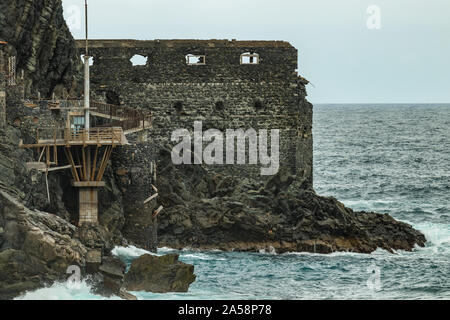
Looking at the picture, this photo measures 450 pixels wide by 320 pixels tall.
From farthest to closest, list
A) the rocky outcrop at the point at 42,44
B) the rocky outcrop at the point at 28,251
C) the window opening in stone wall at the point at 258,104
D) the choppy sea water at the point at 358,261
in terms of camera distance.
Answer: the window opening in stone wall at the point at 258,104
the rocky outcrop at the point at 42,44
the choppy sea water at the point at 358,261
the rocky outcrop at the point at 28,251

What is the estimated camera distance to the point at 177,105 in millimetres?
59844

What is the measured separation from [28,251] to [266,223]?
681 inches

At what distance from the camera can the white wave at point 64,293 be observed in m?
36.7

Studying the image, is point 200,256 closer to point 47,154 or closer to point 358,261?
point 358,261

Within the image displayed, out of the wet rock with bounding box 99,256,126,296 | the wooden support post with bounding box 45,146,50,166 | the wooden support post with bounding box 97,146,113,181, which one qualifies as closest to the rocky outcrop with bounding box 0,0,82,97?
the wooden support post with bounding box 97,146,113,181

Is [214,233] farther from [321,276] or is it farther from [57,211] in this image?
[57,211]

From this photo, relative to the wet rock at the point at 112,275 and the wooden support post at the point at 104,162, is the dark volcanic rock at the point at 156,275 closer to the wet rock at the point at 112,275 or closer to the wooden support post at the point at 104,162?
the wet rock at the point at 112,275

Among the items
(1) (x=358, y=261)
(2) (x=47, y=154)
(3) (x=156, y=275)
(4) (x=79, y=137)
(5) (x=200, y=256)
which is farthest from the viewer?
(1) (x=358, y=261)

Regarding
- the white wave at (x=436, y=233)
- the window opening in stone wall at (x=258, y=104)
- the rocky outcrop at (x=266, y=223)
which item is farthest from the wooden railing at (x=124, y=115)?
the white wave at (x=436, y=233)

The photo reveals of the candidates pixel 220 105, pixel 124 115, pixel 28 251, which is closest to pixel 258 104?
pixel 220 105

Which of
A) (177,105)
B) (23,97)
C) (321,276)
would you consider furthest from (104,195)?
(177,105)

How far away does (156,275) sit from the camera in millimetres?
40812

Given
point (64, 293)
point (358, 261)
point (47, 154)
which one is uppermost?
point (47, 154)

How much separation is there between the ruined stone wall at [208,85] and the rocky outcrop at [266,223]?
4.54m
